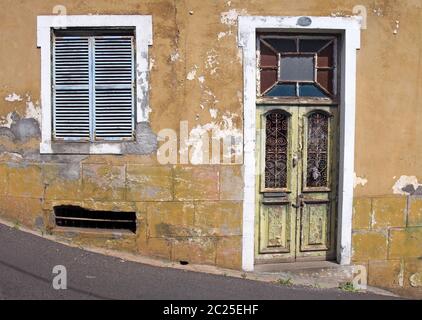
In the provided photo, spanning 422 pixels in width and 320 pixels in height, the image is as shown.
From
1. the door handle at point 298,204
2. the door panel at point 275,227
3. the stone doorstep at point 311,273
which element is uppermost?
the door handle at point 298,204

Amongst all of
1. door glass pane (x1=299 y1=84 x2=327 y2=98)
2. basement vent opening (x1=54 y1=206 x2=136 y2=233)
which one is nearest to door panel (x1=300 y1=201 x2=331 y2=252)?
door glass pane (x1=299 y1=84 x2=327 y2=98)

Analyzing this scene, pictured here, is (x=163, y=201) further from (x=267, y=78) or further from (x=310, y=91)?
(x=310, y=91)

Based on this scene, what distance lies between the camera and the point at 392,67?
578 cm

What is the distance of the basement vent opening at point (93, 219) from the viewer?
573 cm

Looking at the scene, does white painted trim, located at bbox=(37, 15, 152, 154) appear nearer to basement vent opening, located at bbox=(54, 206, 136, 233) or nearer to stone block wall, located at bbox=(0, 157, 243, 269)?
stone block wall, located at bbox=(0, 157, 243, 269)

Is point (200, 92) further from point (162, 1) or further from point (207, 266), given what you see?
point (207, 266)

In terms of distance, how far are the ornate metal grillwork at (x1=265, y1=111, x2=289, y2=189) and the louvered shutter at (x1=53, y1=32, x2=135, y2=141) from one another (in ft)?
6.12

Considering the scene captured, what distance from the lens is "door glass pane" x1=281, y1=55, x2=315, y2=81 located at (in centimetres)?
589

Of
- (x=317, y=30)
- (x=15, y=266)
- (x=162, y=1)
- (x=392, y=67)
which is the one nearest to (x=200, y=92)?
(x=162, y=1)

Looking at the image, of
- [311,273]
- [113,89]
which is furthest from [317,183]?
[113,89]

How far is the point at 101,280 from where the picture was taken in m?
4.76

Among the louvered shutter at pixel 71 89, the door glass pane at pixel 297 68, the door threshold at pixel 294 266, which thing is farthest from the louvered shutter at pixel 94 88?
the door threshold at pixel 294 266

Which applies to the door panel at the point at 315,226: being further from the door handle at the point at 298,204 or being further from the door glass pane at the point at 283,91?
the door glass pane at the point at 283,91

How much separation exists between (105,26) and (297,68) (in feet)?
8.66
